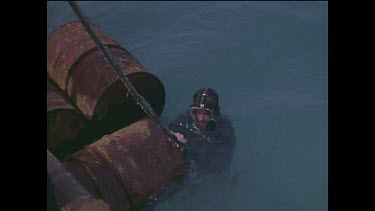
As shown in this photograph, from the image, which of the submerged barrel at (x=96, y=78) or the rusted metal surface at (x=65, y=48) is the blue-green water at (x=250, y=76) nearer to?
the submerged barrel at (x=96, y=78)

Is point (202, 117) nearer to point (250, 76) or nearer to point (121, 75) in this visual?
point (121, 75)

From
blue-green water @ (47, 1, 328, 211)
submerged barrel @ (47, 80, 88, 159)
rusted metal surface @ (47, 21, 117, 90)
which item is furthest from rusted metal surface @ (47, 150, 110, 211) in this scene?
blue-green water @ (47, 1, 328, 211)

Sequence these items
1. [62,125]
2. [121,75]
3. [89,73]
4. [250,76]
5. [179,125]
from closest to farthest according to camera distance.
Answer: [121,75]
[62,125]
[89,73]
[179,125]
[250,76]

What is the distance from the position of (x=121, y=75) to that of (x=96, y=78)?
4.29ft

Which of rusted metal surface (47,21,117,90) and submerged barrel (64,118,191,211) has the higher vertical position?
rusted metal surface (47,21,117,90)

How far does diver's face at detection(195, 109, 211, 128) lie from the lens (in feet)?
20.4

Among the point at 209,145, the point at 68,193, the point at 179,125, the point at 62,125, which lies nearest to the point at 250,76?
the point at 179,125

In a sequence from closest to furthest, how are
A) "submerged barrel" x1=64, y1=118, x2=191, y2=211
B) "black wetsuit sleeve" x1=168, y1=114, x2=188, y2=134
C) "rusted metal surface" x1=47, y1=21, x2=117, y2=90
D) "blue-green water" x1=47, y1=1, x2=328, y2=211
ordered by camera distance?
1. "submerged barrel" x1=64, y1=118, x2=191, y2=211
2. "rusted metal surface" x1=47, y1=21, x2=117, y2=90
3. "black wetsuit sleeve" x1=168, y1=114, x2=188, y2=134
4. "blue-green water" x1=47, y1=1, x2=328, y2=211

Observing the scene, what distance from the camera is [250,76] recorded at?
9148mm

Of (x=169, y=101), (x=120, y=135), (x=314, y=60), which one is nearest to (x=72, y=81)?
(x=120, y=135)

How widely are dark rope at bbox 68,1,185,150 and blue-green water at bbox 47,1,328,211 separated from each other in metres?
1.81

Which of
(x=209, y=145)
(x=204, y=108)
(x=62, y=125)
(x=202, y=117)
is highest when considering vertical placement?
(x=62, y=125)

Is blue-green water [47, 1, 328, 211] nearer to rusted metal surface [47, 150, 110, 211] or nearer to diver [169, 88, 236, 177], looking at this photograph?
diver [169, 88, 236, 177]
